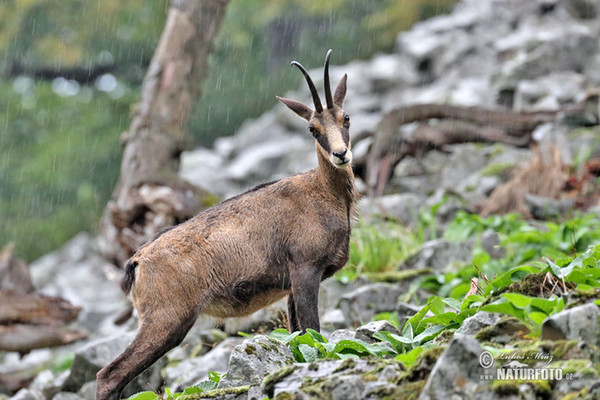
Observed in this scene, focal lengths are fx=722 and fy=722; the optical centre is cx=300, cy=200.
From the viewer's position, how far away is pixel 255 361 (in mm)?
4051

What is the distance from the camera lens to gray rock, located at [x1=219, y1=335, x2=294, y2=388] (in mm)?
4008

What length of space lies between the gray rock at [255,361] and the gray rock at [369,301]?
304cm

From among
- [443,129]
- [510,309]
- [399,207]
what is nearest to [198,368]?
[510,309]

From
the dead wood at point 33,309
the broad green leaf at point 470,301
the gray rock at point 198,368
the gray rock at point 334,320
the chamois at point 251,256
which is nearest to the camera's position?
the broad green leaf at point 470,301

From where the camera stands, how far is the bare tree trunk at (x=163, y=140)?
369 inches

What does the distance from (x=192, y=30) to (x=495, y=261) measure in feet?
18.8

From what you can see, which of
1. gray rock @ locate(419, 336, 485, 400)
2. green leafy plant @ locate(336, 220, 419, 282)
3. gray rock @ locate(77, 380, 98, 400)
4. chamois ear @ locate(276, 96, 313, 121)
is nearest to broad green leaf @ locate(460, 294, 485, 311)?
gray rock @ locate(419, 336, 485, 400)

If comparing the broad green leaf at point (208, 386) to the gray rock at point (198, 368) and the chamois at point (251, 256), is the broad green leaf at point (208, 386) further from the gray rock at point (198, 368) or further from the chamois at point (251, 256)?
the gray rock at point (198, 368)

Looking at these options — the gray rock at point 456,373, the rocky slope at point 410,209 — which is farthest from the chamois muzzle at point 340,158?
the gray rock at point 456,373

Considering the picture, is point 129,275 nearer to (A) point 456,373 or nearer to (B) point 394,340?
(B) point 394,340

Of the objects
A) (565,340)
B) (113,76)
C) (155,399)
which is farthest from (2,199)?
(565,340)

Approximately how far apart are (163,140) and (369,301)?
4375mm

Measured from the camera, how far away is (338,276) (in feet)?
26.0

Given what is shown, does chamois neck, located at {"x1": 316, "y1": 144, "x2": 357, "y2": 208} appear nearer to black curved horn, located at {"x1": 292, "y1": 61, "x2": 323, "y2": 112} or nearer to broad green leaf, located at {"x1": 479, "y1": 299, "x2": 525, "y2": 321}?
black curved horn, located at {"x1": 292, "y1": 61, "x2": 323, "y2": 112}
